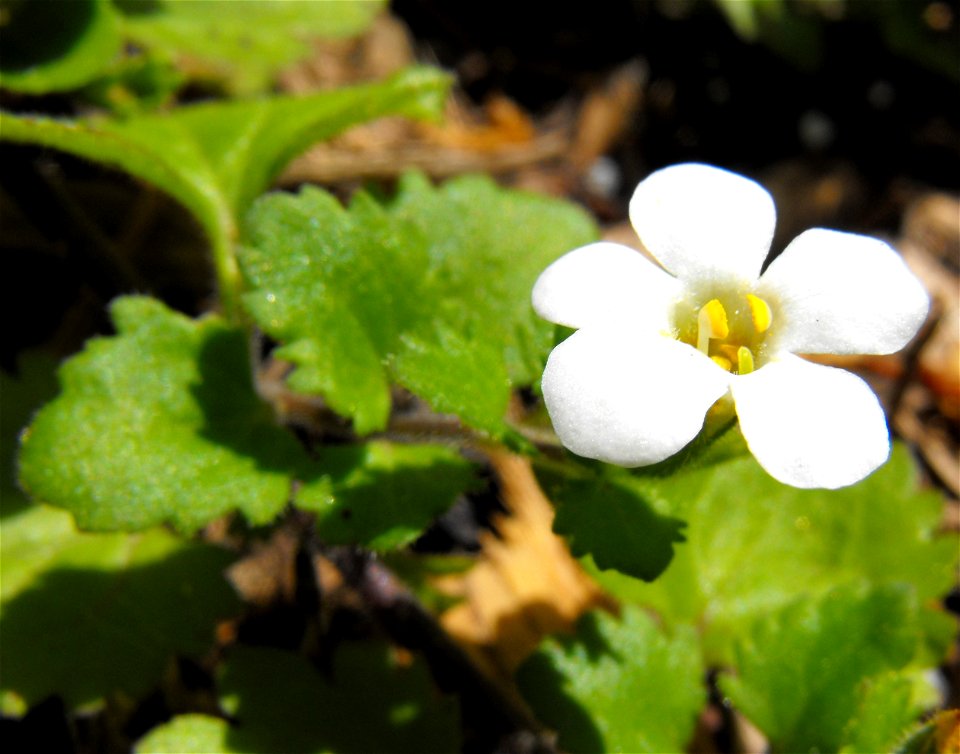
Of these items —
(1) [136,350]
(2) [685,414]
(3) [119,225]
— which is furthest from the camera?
(3) [119,225]

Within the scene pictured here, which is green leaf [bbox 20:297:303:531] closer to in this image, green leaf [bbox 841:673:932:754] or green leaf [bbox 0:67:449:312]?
green leaf [bbox 0:67:449:312]

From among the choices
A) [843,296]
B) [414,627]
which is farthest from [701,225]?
[414,627]

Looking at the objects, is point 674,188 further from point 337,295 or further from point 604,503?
point 337,295

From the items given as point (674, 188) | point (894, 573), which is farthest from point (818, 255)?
point (894, 573)

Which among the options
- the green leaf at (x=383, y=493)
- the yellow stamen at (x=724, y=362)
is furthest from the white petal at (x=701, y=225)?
the green leaf at (x=383, y=493)

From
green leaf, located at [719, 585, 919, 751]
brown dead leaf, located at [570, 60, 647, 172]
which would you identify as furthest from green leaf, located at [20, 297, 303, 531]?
brown dead leaf, located at [570, 60, 647, 172]
